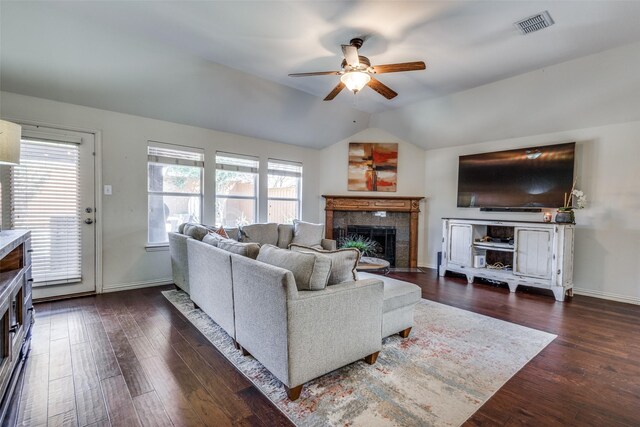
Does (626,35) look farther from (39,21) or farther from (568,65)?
(39,21)

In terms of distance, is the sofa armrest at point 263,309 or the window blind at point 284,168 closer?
the sofa armrest at point 263,309

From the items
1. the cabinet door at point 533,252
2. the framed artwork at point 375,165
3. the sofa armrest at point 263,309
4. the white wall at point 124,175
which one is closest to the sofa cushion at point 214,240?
the sofa armrest at point 263,309

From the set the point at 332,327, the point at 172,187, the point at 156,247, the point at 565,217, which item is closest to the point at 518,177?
the point at 565,217

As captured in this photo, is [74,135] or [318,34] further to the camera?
[74,135]

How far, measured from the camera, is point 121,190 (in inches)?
156

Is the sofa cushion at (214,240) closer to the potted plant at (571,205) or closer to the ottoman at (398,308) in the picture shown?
the ottoman at (398,308)

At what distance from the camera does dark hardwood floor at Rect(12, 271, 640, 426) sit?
1678 millimetres

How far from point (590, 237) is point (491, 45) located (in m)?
3.19

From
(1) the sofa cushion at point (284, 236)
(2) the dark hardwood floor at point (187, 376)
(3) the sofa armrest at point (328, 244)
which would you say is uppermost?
(1) the sofa cushion at point (284, 236)

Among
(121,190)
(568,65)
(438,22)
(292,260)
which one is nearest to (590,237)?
(568,65)

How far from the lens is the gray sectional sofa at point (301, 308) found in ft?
5.79

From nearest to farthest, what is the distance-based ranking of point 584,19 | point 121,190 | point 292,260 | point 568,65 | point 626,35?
point 292,260 → point 584,19 → point 626,35 → point 568,65 → point 121,190

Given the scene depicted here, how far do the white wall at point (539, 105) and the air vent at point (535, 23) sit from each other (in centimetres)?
115

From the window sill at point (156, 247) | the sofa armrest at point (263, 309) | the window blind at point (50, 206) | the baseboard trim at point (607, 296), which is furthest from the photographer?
the window sill at point (156, 247)
